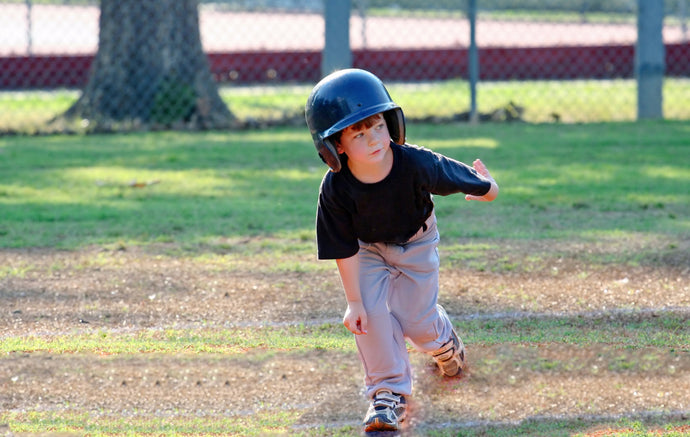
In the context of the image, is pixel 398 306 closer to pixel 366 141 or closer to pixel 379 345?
pixel 379 345

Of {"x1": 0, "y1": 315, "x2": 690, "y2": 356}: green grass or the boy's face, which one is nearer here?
the boy's face

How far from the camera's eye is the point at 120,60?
9867mm

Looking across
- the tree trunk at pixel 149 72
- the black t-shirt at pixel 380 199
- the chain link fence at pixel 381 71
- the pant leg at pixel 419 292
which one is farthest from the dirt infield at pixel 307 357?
the chain link fence at pixel 381 71

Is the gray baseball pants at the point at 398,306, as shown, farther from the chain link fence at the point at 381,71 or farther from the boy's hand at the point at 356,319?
the chain link fence at the point at 381,71

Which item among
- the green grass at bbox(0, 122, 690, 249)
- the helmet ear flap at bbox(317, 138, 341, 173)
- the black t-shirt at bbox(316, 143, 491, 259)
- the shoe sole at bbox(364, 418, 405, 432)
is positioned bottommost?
the shoe sole at bbox(364, 418, 405, 432)

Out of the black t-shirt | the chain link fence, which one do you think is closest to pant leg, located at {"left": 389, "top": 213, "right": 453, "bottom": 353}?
the black t-shirt

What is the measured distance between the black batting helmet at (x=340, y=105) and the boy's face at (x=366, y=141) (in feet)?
Result: 0.16

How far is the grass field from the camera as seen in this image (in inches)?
129

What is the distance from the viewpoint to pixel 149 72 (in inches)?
389

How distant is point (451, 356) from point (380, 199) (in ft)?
2.18

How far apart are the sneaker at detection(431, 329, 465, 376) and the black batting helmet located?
0.78 m

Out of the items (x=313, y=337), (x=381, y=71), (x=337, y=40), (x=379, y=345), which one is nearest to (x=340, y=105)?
(x=379, y=345)

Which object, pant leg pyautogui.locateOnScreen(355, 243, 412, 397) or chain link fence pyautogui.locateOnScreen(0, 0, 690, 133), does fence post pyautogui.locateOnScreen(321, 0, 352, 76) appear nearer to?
chain link fence pyautogui.locateOnScreen(0, 0, 690, 133)

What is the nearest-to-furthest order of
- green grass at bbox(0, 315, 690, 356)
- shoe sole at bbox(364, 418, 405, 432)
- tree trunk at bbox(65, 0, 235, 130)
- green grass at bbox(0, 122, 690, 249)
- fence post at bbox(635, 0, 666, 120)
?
shoe sole at bbox(364, 418, 405, 432) < green grass at bbox(0, 315, 690, 356) < green grass at bbox(0, 122, 690, 249) < fence post at bbox(635, 0, 666, 120) < tree trunk at bbox(65, 0, 235, 130)
